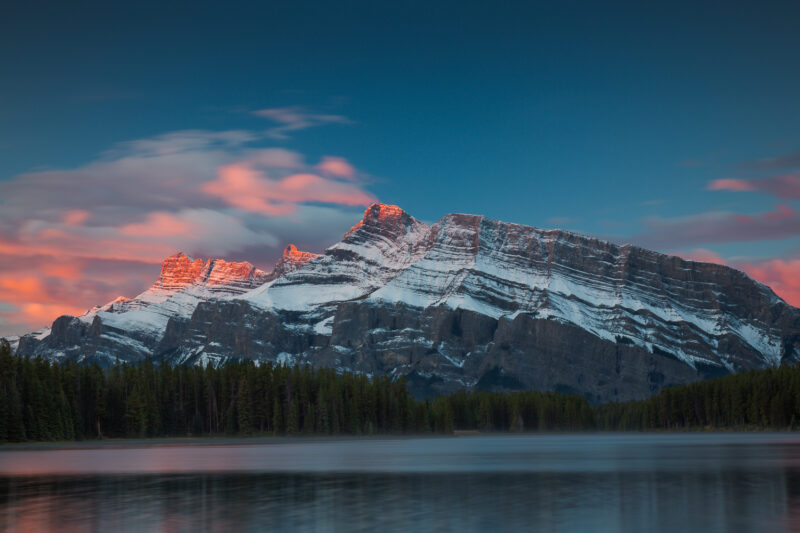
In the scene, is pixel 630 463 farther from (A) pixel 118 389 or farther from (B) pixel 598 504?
(A) pixel 118 389

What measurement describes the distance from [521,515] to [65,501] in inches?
1050

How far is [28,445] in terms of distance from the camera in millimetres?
149375

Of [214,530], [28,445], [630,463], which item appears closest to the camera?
[214,530]

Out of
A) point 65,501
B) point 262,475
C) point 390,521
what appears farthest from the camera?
point 262,475

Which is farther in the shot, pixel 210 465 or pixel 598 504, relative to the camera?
pixel 210 465

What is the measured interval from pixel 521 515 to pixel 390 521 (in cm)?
651

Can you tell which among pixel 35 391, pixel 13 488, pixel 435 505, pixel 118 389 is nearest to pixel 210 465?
pixel 13 488

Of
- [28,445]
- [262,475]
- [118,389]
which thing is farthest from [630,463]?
[118,389]

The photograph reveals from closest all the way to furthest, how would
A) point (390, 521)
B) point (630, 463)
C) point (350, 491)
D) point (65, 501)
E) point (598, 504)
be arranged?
1. point (390, 521)
2. point (598, 504)
3. point (65, 501)
4. point (350, 491)
5. point (630, 463)

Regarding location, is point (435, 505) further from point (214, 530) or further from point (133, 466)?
point (133, 466)

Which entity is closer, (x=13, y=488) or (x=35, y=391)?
(x=13, y=488)

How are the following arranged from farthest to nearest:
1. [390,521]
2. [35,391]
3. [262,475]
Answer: [35,391] < [262,475] < [390,521]

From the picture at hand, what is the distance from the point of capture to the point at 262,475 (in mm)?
72562

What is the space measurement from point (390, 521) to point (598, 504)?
12638mm
